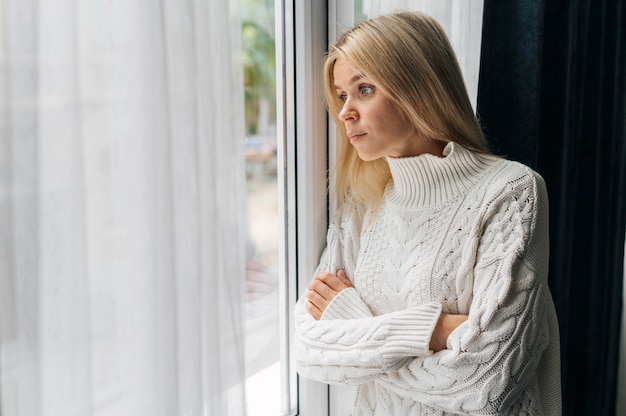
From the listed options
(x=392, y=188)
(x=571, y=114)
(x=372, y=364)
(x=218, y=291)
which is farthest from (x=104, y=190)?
(x=571, y=114)

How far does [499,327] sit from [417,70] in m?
0.55

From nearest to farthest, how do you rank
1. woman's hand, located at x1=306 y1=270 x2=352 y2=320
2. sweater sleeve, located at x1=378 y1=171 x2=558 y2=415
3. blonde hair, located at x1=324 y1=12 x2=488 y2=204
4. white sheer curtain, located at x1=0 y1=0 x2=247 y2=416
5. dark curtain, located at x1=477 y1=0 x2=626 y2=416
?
white sheer curtain, located at x1=0 y1=0 x2=247 y2=416, sweater sleeve, located at x1=378 y1=171 x2=558 y2=415, blonde hair, located at x1=324 y1=12 x2=488 y2=204, woman's hand, located at x1=306 y1=270 x2=352 y2=320, dark curtain, located at x1=477 y1=0 x2=626 y2=416

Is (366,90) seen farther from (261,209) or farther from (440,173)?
(261,209)

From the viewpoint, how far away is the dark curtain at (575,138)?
1.72 m

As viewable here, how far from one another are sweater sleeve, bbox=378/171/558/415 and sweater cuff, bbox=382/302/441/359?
37 millimetres

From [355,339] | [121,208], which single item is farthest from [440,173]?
[121,208]

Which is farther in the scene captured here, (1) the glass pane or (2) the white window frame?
(2) the white window frame

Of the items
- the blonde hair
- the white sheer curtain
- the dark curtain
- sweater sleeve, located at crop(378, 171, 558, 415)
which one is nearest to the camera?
the white sheer curtain

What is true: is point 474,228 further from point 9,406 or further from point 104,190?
point 9,406

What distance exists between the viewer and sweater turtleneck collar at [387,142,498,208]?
130 cm

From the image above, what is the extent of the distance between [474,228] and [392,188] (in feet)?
0.94

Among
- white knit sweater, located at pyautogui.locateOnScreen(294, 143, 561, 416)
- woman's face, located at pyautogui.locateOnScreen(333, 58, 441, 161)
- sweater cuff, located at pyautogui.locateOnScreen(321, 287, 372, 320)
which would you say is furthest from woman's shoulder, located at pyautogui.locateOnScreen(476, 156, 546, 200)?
sweater cuff, located at pyautogui.locateOnScreen(321, 287, 372, 320)

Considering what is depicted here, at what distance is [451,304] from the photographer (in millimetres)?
1268

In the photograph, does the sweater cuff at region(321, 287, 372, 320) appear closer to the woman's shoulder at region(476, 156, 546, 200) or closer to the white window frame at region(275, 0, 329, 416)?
the white window frame at region(275, 0, 329, 416)
